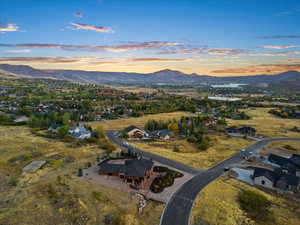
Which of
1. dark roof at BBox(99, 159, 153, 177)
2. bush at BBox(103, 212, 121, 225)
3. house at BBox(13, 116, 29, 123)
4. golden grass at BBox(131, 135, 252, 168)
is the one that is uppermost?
dark roof at BBox(99, 159, 153, 177)

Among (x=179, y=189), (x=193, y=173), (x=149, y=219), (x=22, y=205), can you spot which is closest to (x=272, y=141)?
(x=193, y=173)

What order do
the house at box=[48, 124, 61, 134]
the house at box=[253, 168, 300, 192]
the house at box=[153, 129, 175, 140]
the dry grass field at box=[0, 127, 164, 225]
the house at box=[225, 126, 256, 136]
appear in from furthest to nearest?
1. the house at box=[225, 126, 256, 136]
2. the house at box=[48, 124, 61, 134]
3. the house at box=[153, 129, 175, 140]
4. the house at box=[253, 168, 300, 192]
5. the dry grass field at box=[0, 127, 164, 225]

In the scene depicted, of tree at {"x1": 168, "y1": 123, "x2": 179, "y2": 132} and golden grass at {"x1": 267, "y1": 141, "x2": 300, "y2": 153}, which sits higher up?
tree at {"x1": 168, "y1": 123, "x2": 179, "y2": 132}

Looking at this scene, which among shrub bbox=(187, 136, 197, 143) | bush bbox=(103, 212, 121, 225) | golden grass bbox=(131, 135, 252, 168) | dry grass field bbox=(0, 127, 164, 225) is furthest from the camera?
shrub bbox=(187, 136, 197, 143)

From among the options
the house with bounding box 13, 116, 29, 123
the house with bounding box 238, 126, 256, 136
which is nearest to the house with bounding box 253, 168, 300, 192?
the house with bounding box 238, 126, 256, 136

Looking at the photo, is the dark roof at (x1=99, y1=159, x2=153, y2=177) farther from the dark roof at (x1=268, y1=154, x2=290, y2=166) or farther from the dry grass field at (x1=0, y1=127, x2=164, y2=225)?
the dark roof at (x1=268, y1=154, x2=290, y2=166)

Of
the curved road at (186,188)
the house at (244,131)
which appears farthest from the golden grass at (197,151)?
the house at (244,131)

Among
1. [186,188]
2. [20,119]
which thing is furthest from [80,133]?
[186,188]

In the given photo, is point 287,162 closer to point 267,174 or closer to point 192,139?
point 267,174
